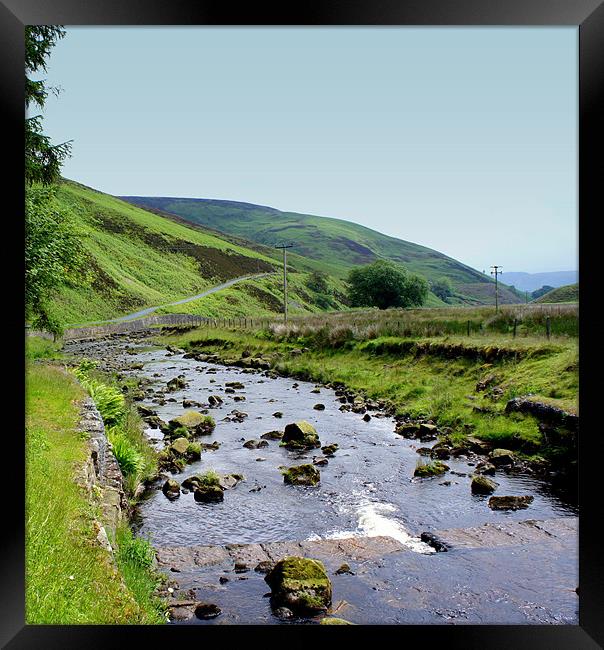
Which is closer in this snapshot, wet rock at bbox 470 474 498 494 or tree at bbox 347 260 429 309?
wet rock at bbox 470 474 498 494

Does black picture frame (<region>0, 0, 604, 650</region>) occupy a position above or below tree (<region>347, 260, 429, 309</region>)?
below

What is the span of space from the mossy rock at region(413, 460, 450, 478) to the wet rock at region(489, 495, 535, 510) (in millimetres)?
1643

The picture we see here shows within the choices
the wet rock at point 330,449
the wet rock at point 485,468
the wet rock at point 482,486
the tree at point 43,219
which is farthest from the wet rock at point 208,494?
the tree at point 43,219

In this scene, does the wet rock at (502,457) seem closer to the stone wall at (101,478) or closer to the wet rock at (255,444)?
the wet rock at (255,444)

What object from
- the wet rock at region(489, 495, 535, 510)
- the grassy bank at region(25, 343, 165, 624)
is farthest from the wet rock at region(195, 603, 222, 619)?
the wet rock at region(489, 495, 535, 510)

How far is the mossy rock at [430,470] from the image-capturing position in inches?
413

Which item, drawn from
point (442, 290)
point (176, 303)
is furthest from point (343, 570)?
point (442, 290)

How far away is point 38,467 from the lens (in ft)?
19.6

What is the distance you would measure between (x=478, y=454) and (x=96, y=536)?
8772 millimetres

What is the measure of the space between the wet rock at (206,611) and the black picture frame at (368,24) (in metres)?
2.03

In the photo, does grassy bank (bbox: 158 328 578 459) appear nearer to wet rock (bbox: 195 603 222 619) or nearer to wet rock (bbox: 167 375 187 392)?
wet rock (bbox: 167 375 187 392)

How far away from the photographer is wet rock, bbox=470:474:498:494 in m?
9.41
